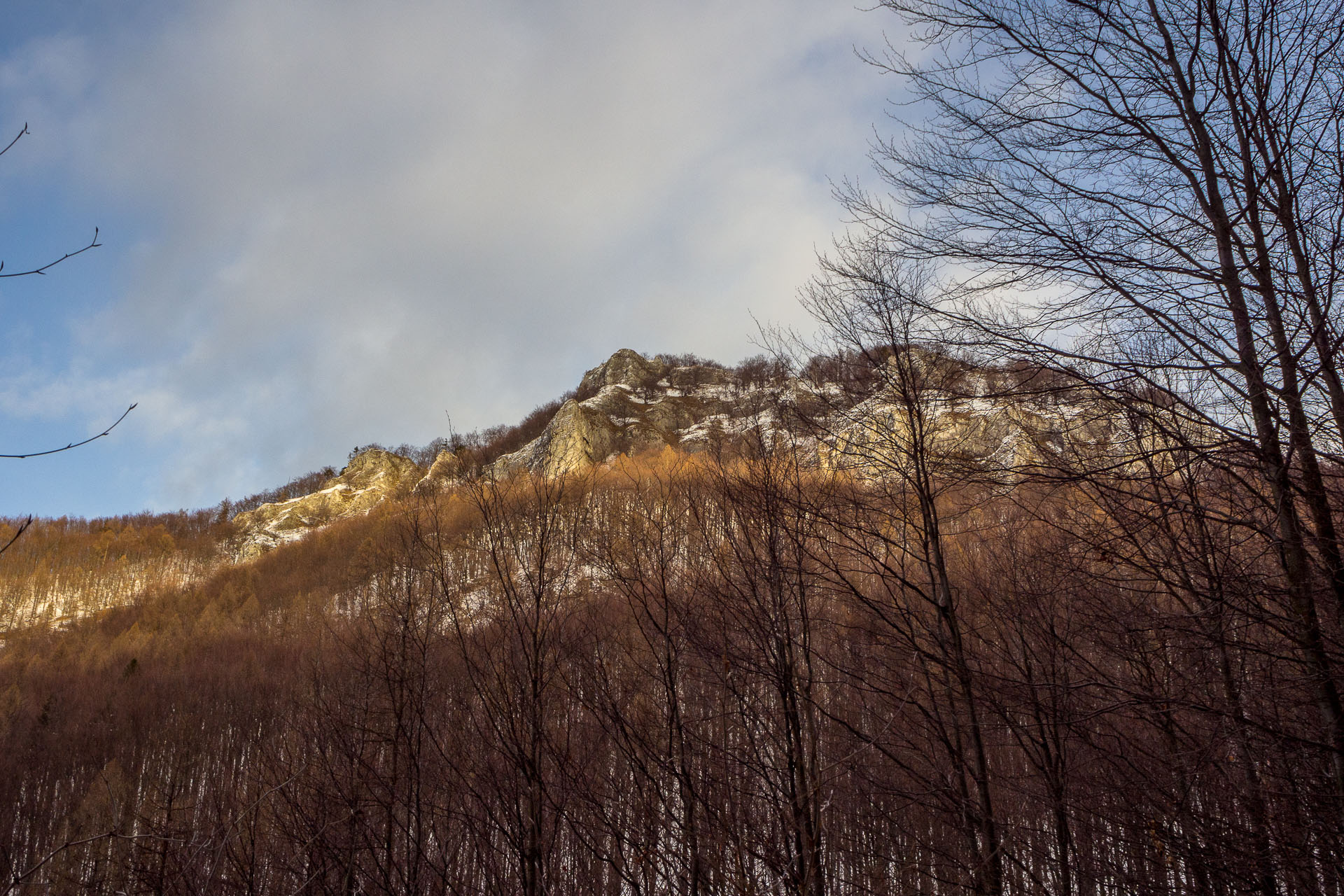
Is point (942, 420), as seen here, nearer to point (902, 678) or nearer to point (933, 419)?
point (933, 419)

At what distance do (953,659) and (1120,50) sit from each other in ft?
11.2

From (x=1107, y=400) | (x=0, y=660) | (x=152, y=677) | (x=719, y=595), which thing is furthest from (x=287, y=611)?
(x=1107, y=400)

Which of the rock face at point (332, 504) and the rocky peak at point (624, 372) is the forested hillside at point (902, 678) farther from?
the rock face at point (332, 504)

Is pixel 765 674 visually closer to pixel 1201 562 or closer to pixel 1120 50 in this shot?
pixel 1201 562

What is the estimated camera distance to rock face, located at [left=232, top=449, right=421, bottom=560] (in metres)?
56.3

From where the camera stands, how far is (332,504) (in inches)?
2290

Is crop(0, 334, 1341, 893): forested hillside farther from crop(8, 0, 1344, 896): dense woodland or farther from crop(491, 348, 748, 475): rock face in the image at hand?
crop(491, 348, 748, 475): rock face

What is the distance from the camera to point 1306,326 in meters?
2.66

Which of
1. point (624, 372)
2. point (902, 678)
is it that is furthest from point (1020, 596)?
point (624, 372)

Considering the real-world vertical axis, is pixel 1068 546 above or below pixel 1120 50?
below

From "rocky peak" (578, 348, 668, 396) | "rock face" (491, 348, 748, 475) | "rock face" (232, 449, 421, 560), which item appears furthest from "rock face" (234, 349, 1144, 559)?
"rock face" (232, 449, 421, 560)

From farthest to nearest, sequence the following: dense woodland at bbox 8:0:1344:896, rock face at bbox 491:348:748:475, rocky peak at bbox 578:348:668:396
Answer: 1. rocky peak at bbox 578:348:668:396
2. rock face at bbox 491:348:748:475
3. dense woodland at bbox 8:0:1344:896

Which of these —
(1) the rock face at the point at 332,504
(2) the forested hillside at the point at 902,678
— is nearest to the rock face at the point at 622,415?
(1) the rock face at the point at 332,504

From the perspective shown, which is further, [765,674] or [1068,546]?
[765,674]
